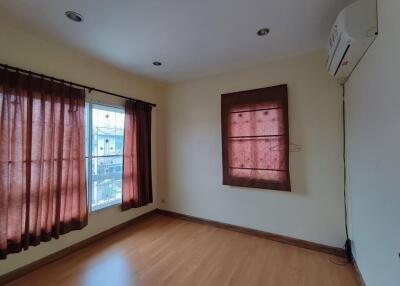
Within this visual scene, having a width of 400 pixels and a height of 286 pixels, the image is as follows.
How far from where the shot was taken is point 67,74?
2.45m


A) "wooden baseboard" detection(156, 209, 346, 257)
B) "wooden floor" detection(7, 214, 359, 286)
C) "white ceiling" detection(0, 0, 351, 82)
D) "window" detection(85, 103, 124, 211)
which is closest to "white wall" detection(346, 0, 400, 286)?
"wooden baseboard" detection(156, 209, 346, 257)

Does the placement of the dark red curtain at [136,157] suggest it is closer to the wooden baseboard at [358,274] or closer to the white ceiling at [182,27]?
the white ceiling at [182,27]

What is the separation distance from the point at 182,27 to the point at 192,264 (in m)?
2.54

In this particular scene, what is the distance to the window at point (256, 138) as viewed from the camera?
263 cm

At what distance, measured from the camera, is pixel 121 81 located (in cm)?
315

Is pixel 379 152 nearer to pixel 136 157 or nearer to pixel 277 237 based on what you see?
pixel 277 237

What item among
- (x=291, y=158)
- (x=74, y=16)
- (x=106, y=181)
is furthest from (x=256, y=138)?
(x=74, y=16)

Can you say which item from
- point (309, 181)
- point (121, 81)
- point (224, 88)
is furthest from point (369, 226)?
point (121, 81)

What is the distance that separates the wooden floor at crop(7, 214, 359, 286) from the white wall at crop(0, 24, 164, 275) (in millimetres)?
184

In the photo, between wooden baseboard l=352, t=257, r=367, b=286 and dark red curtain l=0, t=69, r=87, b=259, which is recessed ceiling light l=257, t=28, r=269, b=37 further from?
wooden baseboard l=352, t=257, r=367, b=286

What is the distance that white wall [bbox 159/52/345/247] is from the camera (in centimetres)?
238

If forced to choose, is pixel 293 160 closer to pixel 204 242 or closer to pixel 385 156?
pixel 385 156

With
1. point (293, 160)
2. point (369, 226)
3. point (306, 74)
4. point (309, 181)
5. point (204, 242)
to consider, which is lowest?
point (204, 242)

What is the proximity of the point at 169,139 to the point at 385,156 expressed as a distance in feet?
10.1
